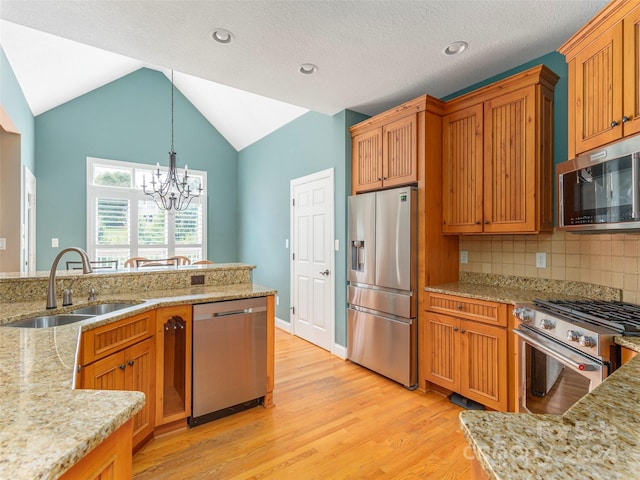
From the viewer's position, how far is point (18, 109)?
3.52 m

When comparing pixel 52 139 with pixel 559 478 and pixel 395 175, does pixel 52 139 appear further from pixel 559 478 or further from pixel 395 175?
pixel 559 478

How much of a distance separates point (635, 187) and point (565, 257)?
945 mm

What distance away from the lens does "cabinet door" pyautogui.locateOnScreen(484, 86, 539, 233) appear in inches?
88.7

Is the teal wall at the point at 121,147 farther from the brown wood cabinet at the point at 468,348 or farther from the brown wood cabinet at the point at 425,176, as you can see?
the brown wood cabinet at the point at 468,348

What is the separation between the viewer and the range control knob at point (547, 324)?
5.81 feet

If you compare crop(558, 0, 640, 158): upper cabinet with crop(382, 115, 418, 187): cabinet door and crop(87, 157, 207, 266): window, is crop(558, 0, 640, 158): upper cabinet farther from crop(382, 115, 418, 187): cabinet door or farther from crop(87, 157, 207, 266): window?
crop(87, 157, 207, 266): window

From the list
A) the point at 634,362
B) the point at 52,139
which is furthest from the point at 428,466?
the point at 52,139

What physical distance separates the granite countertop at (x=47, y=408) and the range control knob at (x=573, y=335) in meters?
1.93

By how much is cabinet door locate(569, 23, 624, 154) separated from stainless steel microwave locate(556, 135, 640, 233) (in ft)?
0.33

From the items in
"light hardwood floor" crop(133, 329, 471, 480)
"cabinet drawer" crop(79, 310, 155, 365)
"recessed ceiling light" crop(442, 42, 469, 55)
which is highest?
"recessed ceiling light" crop(442, 42, 469, 55)

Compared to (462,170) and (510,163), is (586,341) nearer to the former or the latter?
(510,163)

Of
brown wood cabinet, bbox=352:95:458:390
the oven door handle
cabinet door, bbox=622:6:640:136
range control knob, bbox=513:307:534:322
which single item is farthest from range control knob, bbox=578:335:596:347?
brown wood cabinet, bbox=352:95:458:390

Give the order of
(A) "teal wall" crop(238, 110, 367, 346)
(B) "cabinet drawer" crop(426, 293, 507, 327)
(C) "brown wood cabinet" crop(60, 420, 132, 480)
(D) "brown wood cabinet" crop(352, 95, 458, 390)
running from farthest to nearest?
(A) "teal wall" crop(238, 110, 367, 346)
(D) "brown wood cabinet" crop(352, 95, 458, 390)
(B) "cabinet drawer" crop(426, 293, 507, 327)
(C) "brown wood cabinet" crop(60, 420, 132, 480)

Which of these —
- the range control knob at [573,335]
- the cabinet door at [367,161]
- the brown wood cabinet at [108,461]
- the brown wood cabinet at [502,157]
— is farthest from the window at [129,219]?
the range control knob at [573,335]
